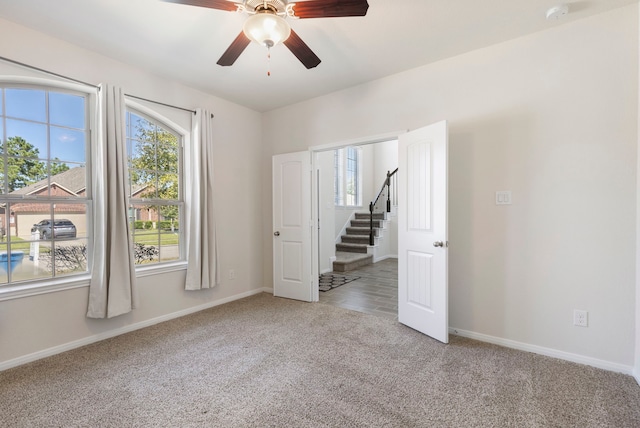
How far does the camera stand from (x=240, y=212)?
14.1 feet

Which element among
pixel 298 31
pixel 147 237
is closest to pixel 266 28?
pixel 298 31

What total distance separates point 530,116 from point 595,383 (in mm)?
2153

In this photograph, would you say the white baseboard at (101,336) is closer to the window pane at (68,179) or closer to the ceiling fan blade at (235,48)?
the window pane at (68,179)

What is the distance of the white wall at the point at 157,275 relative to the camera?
2438 mm

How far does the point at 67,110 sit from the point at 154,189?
3.51 feet

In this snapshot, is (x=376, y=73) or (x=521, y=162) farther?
(x=376, y=73)

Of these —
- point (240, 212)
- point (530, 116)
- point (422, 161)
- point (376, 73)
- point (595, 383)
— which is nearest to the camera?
point (595, 383)

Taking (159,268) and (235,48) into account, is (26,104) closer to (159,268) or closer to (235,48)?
(159,268)

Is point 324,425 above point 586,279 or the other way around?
the other way around

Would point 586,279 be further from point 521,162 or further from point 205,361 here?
point 205,361

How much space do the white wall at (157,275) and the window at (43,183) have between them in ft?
0.83

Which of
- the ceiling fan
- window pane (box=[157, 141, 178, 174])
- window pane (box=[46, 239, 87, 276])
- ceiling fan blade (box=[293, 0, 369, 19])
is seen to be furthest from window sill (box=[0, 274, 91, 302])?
ceiling fan blade (box=[293, 0, 369, 19])

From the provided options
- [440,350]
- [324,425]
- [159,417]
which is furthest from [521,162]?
[159,417]

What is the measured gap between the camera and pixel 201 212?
11.8 ft
